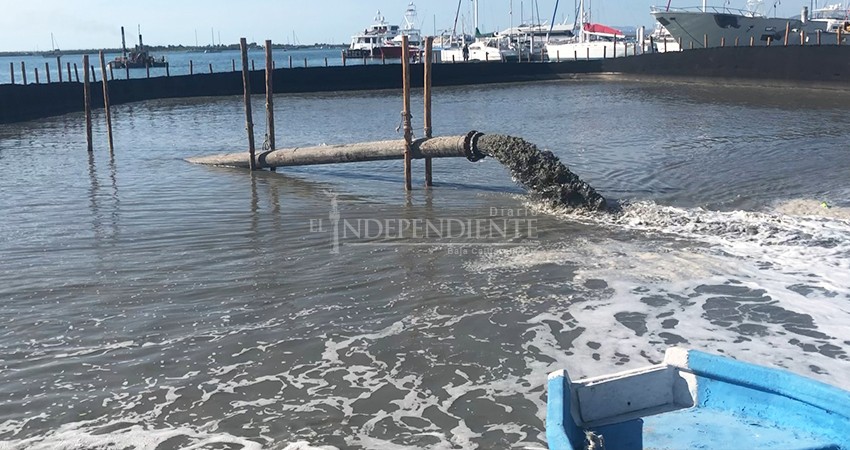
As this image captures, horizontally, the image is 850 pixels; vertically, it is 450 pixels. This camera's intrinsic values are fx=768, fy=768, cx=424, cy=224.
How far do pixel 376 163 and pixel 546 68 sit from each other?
128 feet

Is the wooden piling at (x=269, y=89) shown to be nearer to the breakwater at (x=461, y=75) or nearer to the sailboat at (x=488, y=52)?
the breakwater at (x=461, y=75)

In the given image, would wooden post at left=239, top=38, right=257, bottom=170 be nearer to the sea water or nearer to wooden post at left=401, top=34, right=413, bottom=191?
the sea water

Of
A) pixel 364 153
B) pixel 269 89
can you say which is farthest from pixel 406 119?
pixel 269 89

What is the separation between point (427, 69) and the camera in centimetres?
1503

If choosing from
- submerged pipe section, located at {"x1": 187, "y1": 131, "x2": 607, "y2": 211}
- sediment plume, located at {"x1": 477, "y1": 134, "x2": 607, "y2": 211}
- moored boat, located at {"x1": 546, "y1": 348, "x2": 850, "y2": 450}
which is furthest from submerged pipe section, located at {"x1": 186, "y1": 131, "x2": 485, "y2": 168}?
moored boat, located at {"x1": 546, "y1": 348, "x2": 850, "y2": 450}

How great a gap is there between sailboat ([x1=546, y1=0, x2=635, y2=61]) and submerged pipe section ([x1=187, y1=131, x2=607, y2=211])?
51.2 m

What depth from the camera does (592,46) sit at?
66.7 metres

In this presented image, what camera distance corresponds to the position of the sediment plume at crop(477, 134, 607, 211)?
42.4 ft

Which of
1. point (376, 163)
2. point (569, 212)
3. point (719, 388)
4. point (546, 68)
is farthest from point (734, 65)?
point (719, 388)

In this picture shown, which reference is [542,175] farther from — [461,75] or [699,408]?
[461,75]

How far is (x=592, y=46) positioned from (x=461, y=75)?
18.3 meters

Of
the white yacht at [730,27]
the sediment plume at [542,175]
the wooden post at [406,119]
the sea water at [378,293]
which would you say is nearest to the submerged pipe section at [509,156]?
the sediment plume at [542,175]

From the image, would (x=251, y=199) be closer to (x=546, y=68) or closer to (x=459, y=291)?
(x=459, y=291)

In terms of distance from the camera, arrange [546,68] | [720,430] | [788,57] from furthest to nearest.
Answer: [546,68]
[788,57]
[720,430]
